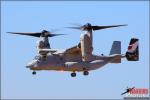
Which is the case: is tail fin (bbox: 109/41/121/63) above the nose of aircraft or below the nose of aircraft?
above

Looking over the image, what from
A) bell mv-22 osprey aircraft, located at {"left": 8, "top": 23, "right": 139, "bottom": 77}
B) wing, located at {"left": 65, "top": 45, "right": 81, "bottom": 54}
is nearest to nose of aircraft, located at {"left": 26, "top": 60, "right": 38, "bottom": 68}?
bell mv-22 osprey aircraft, located at {"left": 8, "top": 23, "right": 139, "bottom": 77}

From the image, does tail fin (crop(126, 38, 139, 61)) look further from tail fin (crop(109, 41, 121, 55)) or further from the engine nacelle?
the engine nacelle

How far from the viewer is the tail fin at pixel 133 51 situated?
132 m

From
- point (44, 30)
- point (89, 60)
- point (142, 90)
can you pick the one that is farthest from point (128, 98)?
point (89, 60)

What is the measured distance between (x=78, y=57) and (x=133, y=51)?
476 inches

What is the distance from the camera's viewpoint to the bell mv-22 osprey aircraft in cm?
12094

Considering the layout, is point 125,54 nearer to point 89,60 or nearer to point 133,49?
point 133,49

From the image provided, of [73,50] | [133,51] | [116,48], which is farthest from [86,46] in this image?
[116,48]

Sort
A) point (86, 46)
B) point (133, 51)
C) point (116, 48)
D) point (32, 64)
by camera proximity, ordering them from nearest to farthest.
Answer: point (86, 46)
point (32, 64)
point (133, 51)
point (116, 48)

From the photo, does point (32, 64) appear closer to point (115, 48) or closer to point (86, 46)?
point (86, 46)

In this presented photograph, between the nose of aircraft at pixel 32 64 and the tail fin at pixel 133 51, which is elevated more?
the tail fin at pixel 133 51

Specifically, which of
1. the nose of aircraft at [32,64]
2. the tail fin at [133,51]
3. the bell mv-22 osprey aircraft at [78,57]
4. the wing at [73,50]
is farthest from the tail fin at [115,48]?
the nose of aircraft at [32,64]

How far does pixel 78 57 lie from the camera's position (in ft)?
418

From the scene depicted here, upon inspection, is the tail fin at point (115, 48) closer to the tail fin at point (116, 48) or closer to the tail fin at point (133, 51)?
the tail fin at point (116, 48)
